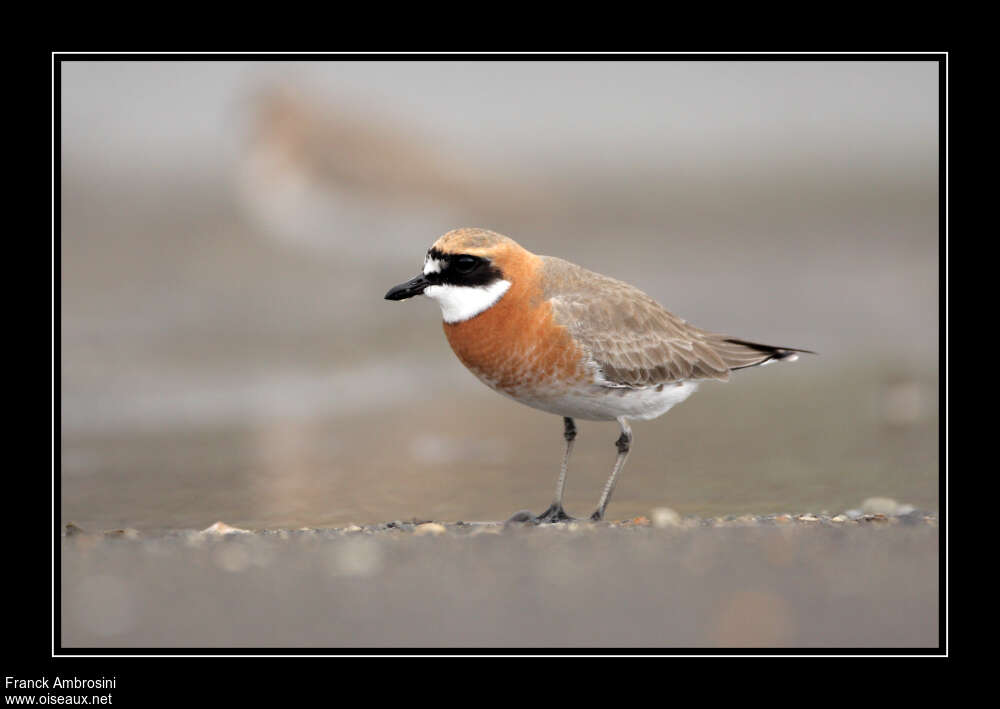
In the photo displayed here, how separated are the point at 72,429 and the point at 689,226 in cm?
978

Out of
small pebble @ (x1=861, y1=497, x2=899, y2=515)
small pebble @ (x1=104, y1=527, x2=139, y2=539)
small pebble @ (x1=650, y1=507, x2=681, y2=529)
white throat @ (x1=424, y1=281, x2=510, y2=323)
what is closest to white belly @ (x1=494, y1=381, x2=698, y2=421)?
white throat @ (x1=424, y1=281, x2=510, y2=323)

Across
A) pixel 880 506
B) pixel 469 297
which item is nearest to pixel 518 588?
pixel 469 297

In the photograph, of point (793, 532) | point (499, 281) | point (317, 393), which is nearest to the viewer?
point (793, 532)

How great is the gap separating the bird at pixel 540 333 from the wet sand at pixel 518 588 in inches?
36.3

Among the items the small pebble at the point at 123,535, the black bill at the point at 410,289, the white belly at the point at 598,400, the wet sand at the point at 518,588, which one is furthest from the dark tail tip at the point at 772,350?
the small pebble at the point at 123,535

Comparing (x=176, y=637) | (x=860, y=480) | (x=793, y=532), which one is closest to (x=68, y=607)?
(x=176, y=637)

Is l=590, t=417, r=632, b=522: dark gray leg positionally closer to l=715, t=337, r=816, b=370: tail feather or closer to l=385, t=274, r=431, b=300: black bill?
l=715, t=337, r=816, b=370: tail feather

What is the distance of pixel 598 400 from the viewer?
702 centimetres

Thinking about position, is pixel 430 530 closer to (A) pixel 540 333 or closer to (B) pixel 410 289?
(A) pixel 540 333

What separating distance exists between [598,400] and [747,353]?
4.78 ft

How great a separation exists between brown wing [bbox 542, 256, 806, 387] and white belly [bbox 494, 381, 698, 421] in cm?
8

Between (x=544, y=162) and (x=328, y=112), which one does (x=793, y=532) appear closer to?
(x=328, y=112)

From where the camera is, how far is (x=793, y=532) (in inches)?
244

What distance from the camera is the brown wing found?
7.02 metres
